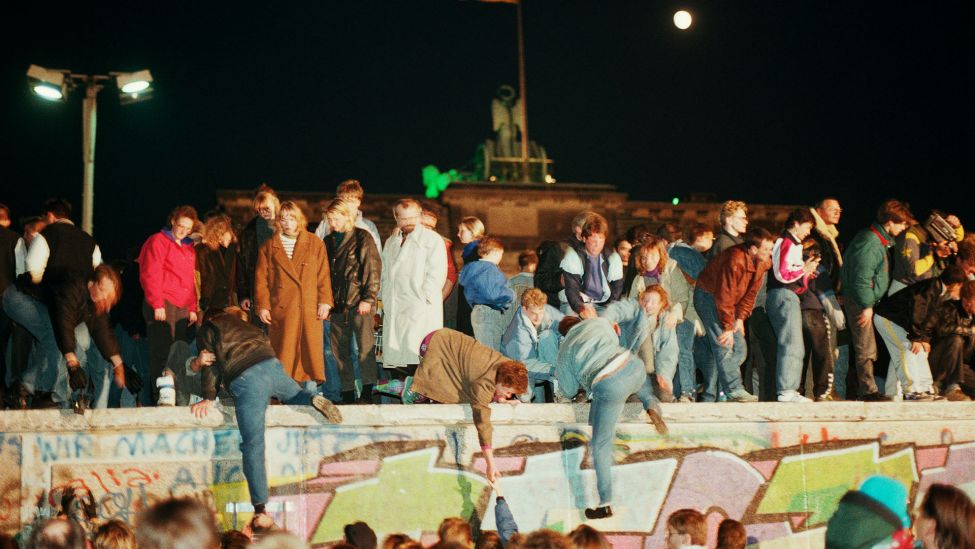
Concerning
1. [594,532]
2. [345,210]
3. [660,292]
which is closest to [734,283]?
[660,292]

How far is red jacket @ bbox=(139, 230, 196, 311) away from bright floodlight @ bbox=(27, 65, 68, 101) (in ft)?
15.6

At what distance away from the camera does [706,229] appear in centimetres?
1111

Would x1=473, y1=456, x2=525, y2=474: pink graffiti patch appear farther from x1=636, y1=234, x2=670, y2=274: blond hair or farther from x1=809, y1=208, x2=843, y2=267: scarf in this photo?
x1=809, y1=208, x2=843, y2=267: scarf

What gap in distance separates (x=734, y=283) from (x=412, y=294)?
2895 mm

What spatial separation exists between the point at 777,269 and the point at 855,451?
1779 mm

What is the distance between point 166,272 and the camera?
376 inches

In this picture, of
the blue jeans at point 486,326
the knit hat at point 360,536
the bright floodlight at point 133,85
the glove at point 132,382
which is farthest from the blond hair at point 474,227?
the bright floodlight at point 133,85

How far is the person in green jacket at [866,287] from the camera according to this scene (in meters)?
10.2

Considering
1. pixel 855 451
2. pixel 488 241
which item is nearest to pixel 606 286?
pixel 488 241

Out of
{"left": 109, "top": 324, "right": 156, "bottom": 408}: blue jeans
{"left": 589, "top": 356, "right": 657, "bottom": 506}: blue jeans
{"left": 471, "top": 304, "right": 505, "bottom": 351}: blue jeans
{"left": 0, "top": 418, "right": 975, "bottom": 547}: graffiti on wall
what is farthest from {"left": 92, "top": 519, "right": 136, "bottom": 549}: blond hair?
{"left": 471, "top": 304, "right": 505, "bottom": 351}: blue jeans

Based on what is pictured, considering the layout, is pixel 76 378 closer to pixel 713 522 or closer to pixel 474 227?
pixel 474 227

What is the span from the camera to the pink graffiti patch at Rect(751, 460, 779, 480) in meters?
9.53

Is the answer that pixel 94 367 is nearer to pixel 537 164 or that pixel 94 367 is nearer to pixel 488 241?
pixel 488 241

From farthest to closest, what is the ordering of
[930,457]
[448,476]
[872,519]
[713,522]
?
[930,457]
[713,522]
[448,476]
[872,519]
